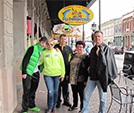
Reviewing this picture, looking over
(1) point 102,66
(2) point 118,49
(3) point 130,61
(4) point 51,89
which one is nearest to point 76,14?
(4) point 51,89

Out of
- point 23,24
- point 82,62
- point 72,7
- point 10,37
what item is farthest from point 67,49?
point 23,24

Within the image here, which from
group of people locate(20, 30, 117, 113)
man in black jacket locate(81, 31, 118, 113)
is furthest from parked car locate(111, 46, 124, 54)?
man in black jacket locate(81, 31, 118, 113)

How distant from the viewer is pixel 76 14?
584cm

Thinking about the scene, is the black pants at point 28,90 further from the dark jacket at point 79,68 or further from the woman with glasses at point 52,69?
the dark jacket at point 79,68

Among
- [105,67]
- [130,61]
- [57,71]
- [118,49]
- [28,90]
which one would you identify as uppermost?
[118,49]

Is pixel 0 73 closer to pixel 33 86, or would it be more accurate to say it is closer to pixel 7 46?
pixel 7 46

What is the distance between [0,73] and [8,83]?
0.37 meters

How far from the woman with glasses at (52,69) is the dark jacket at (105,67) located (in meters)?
1.16

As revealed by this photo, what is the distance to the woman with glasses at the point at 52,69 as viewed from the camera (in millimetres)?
3617

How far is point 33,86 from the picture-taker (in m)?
3.84

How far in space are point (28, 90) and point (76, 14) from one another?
3.58m

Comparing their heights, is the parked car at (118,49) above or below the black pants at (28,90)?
above

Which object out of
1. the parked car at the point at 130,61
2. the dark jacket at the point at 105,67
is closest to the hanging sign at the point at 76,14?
the dark jacket at the point at 105,67

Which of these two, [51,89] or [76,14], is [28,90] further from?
[76,14]
